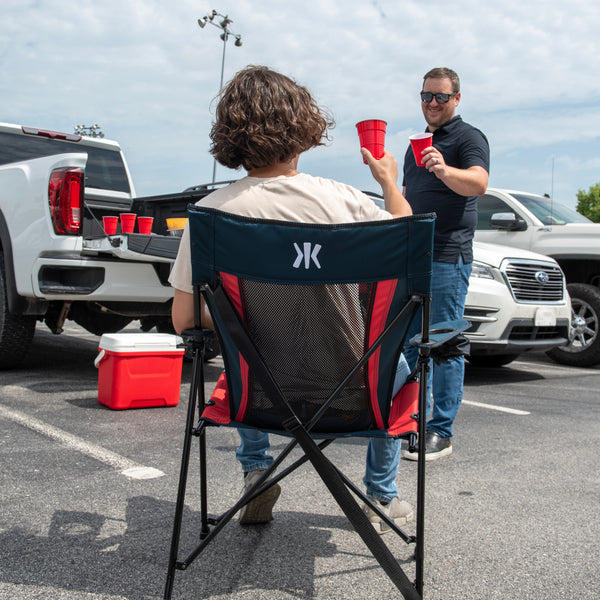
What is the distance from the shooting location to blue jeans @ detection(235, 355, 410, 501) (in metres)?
2.38

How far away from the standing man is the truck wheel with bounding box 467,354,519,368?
345 cm

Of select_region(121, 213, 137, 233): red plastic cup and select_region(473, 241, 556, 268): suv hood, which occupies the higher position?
select_region(121, 213, 137, 233): red plastic cup

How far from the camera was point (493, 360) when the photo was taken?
23.0 feet

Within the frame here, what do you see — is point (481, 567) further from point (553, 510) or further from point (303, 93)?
point (303, 93)

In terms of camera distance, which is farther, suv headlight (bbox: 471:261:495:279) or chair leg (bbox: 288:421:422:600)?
suv headlight (bbox: 471:261:495:279)

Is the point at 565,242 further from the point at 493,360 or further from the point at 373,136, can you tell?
the point at 373,136

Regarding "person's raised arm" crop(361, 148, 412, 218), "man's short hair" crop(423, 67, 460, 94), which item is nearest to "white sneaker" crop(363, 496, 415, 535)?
"person's raised arm" crop(361, 148, 412, 218)

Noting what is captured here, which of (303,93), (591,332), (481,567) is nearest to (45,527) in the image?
(481,567)

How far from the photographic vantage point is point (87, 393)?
183 inches

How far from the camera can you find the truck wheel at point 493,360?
22.7ft

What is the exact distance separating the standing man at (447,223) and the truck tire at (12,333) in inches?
113

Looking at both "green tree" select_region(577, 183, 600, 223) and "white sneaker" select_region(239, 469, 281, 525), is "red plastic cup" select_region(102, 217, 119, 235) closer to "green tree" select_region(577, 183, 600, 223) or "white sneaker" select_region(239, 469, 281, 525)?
"white sneaker" select_region(239, 469, 281, 525)

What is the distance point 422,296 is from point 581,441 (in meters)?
2.63

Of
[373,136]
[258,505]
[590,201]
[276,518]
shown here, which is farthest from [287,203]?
[590,201]
